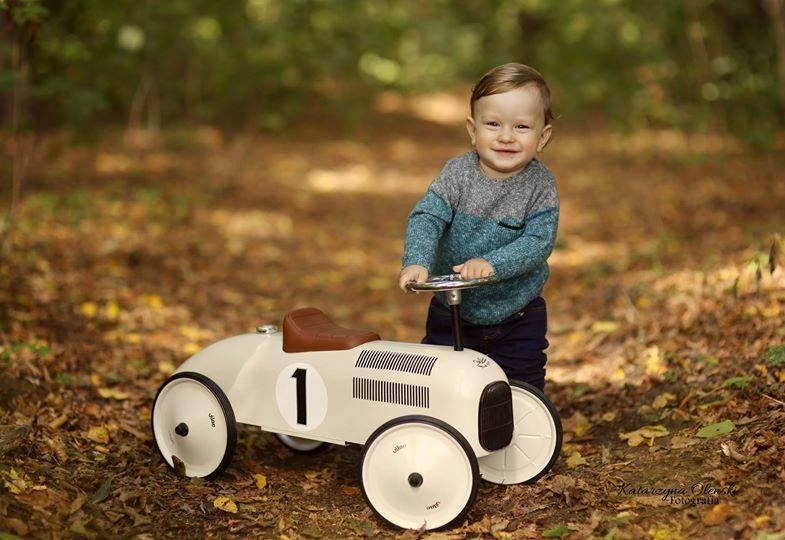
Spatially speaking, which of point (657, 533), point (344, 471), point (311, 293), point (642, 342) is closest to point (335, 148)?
point (311, 293)

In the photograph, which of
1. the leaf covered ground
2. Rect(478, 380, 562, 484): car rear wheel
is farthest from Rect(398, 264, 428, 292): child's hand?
the leaf covered ground

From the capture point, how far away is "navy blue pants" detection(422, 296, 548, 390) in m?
3.73

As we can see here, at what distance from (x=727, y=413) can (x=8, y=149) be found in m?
9.75

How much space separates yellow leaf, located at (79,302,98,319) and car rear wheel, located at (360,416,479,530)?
3.21 meters

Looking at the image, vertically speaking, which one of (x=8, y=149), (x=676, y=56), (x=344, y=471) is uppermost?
(x=676, y=56)

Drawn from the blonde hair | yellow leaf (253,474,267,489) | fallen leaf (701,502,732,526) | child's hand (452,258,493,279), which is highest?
the blonde hair

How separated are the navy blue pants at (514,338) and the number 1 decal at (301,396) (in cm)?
67

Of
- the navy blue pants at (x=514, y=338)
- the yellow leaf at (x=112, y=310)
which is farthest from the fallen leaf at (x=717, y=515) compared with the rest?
the yellow leaf at (x=112, y=310)

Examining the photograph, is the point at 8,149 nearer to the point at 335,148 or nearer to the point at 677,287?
the point at 335,148

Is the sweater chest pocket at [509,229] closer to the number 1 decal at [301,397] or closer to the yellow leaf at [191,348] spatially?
the number 1 decal at [301,397]

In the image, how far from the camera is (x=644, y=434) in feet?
13.0

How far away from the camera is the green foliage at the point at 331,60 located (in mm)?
8805

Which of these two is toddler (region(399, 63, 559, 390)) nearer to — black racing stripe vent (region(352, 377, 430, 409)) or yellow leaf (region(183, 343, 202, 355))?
black racing stripe vent (region(352, 377, 430, 409))

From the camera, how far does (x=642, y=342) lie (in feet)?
17.1
